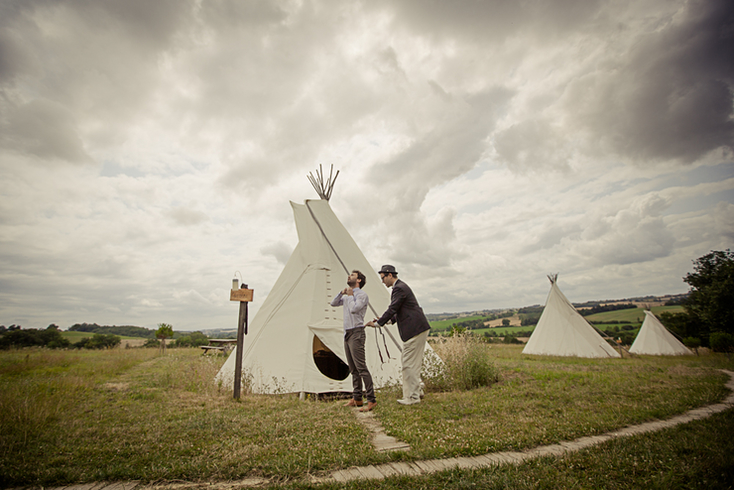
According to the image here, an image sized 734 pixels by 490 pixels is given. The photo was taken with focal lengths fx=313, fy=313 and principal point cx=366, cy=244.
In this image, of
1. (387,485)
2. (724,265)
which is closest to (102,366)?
(387,485)

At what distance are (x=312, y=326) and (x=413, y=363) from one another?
214 cm

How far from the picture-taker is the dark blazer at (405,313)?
4398mm

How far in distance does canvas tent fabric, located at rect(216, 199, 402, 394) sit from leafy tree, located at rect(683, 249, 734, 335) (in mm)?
24090

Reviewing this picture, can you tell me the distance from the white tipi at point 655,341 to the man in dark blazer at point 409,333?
17364mm

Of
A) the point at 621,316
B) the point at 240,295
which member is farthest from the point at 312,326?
the point at 621,316

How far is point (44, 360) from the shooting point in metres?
8.81

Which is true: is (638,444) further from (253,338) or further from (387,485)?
(253,338)

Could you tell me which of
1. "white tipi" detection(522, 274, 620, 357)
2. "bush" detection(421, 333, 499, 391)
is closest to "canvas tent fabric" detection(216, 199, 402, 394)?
"bush" detection(421, 333, 499, 391)

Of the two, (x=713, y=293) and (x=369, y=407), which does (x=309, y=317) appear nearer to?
(x=369, y=407)

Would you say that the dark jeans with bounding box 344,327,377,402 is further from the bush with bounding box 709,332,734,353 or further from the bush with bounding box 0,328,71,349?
the bush with bounding box 709,332,734,353

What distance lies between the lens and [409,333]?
440cm

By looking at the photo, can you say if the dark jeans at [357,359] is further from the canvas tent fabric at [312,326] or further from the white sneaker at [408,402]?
the canvas tent fabric at [312,326]

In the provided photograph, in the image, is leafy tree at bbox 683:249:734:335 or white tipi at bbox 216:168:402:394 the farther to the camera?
leafy tree at bbox 683:249:734:335

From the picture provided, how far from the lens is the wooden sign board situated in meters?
5.08
